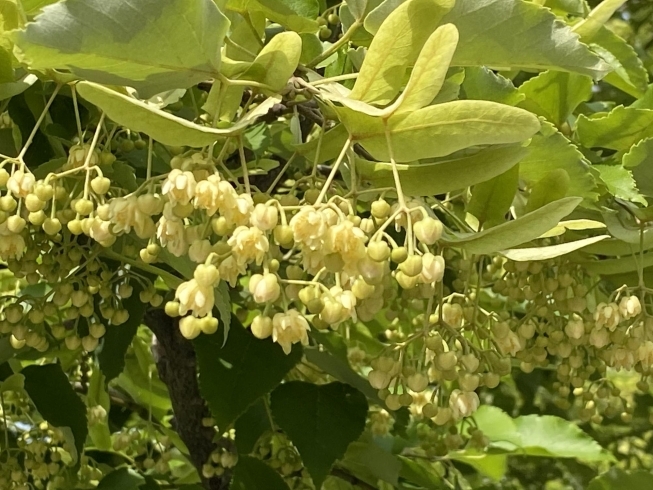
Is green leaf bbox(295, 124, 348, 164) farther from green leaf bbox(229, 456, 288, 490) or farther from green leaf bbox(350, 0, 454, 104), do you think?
green leaf bbox(229, 456, 288, 490)

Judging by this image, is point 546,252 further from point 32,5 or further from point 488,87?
point 32,5

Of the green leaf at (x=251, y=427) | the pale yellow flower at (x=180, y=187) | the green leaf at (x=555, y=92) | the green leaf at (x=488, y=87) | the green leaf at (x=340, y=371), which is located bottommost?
the green leaf at (x=251, y=427)

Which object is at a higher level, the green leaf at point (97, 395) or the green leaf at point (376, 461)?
the green leaf at point (97, 395)

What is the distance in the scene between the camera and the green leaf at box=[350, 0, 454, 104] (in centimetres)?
38

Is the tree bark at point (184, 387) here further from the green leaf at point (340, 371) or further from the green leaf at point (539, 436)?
the green leaf at point (539, 436)

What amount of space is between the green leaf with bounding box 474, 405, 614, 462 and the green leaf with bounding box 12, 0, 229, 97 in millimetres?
884

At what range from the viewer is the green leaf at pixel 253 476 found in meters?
0.81

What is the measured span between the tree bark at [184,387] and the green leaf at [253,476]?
5.8 inches

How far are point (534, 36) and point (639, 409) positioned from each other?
138 cm

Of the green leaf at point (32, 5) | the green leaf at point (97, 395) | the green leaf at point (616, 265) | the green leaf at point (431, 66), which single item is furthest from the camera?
the green leaf at point (97, 395)

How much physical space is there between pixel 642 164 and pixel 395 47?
0.25 m

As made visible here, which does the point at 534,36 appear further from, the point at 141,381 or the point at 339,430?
the point at 141,381

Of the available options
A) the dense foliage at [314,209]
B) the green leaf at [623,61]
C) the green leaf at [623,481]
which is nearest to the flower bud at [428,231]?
the dense foliage at [314,209]

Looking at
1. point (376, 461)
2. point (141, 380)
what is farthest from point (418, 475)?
point (141, 380)
